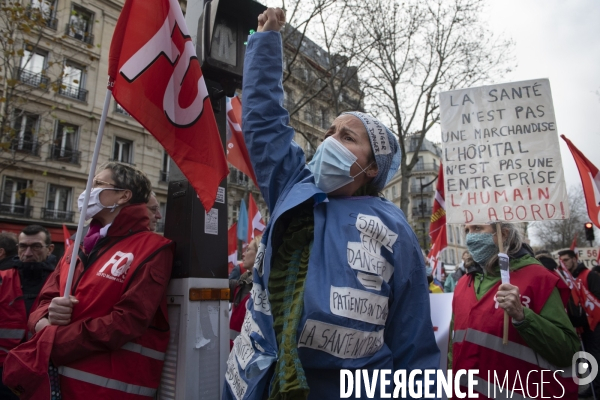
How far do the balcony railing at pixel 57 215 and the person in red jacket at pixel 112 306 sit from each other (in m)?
20.0

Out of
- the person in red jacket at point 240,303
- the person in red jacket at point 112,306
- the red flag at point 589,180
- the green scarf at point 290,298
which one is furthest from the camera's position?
the red flag at point 589,180

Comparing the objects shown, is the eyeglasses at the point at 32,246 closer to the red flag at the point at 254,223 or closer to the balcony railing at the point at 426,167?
the red flag at the point at 254,223

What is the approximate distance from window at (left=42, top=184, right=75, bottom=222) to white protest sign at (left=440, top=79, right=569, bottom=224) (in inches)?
818

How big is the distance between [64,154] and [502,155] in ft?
72.7

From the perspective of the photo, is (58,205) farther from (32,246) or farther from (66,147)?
(32,246)

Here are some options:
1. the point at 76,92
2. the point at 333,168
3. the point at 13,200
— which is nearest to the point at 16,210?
the point at 13,200

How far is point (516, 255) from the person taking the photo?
3.12 m

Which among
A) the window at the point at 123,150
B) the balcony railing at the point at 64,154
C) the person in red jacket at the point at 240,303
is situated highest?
the window at the point at 123,150

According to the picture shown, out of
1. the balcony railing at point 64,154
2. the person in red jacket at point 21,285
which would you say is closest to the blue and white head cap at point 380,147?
the person in red jacket at point 21,285

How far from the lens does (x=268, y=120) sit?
1.82 m

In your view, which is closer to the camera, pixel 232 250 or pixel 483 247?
pixel 483 247

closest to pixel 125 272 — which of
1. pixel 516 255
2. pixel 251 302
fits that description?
pixel 251 302

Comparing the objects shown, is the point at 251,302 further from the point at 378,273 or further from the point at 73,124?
the point at 73,124

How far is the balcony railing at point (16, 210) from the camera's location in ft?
62.0
